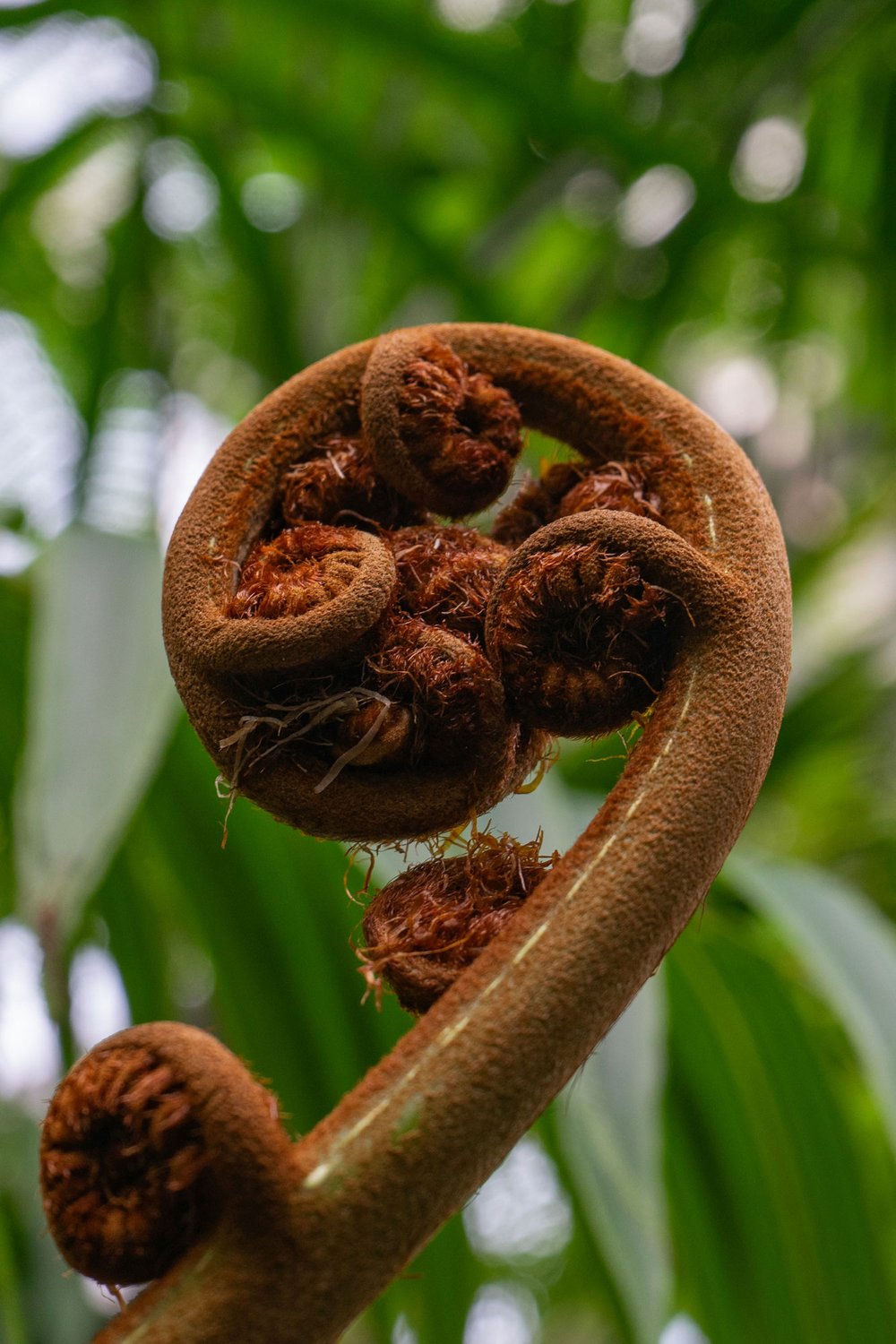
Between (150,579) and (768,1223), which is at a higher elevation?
(150,579)

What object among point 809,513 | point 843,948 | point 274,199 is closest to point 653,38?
point 274,199

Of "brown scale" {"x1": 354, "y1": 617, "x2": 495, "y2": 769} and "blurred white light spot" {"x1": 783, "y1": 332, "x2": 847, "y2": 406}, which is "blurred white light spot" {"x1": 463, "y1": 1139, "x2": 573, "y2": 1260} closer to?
"brown scale" {"x1": 354, "y1": 617, "x2": 495, "y2": 769}

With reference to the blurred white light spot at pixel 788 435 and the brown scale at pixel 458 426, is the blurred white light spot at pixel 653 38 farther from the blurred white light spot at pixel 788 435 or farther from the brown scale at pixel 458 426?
the brown scale at pixel 458 426

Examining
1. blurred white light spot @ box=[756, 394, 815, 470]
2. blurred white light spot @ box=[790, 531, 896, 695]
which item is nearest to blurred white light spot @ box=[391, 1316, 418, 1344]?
blurred white light spot @ box=[790, 531, 896, 695]

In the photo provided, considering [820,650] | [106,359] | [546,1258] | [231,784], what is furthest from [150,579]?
[546,1258]

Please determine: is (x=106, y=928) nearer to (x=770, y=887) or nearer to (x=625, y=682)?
(x=770, y=887)

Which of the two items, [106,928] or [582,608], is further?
[106,928]
